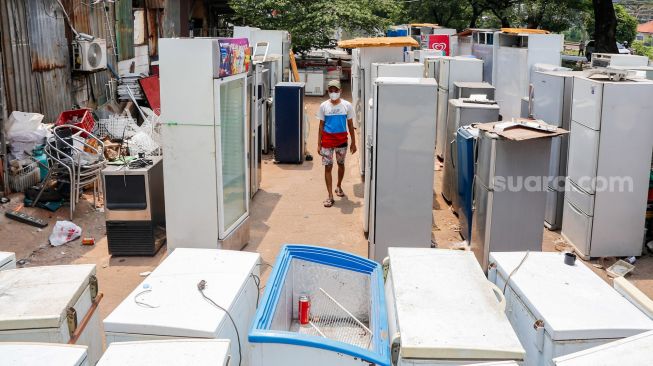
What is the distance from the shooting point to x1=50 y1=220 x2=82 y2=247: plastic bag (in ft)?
24.0

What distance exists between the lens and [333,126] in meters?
8.66

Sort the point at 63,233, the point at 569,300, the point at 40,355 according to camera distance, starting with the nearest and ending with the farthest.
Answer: the point at 40,355 < the point at 569,300 < the point at 63,233

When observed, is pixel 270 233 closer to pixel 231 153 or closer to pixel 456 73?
pixel 231 153

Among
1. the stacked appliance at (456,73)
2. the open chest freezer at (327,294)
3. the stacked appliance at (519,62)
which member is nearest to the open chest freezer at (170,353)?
the open chest freezer at (327,294)

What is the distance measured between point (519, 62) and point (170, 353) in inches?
417

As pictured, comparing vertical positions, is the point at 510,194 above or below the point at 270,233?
above

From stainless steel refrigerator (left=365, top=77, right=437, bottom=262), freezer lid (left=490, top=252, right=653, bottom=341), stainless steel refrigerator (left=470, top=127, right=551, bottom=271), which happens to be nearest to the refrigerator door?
stainless steel refrigerator (left=365, top=77, right=437, bottom=262)

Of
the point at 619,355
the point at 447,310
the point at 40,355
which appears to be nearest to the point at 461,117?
the point at 447,310

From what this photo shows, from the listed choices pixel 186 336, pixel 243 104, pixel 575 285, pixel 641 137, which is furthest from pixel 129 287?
pixel 641 137

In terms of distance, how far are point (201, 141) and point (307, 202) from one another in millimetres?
3274

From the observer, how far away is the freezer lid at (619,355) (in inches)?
97.0

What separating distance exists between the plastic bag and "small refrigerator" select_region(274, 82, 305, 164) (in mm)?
4704

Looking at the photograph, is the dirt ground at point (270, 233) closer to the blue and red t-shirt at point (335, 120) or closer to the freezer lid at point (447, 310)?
the blue and red t-shirt at point (335, 120)

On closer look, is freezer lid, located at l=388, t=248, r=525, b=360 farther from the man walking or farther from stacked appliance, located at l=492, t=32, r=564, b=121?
stacked appliance, located at l=492, t=32, r=564, b=121
